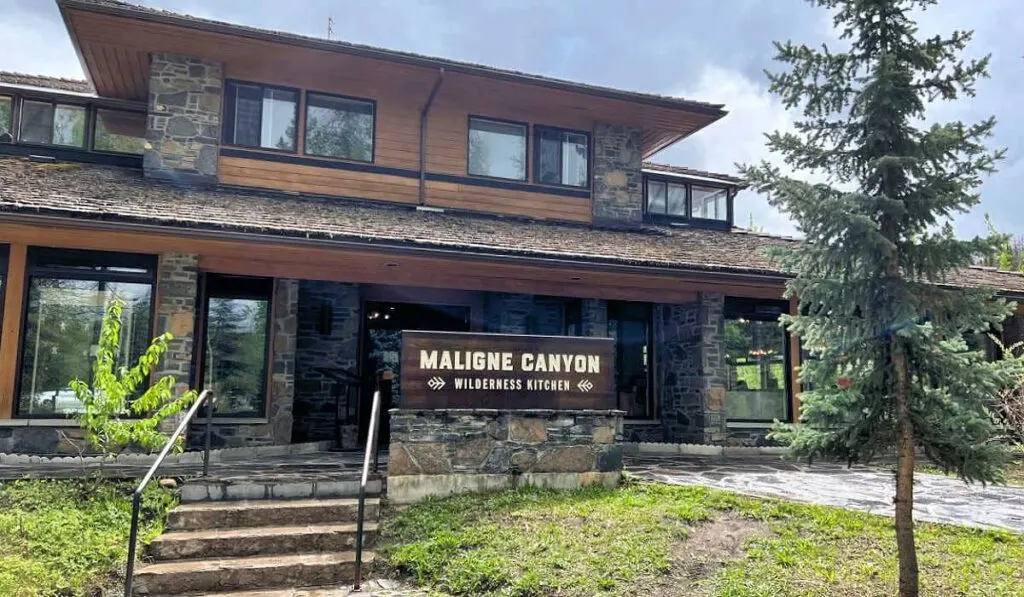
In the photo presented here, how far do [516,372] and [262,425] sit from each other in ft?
14.6

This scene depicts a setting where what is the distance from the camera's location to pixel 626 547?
5.27 metres

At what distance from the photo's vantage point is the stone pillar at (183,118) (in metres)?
10.1

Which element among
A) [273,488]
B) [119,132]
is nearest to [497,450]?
[273,488]

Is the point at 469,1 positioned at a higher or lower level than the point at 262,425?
higher

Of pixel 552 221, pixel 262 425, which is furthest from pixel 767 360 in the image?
pixel 262 425

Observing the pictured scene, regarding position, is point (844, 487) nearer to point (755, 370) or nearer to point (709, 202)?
point (755, 370)

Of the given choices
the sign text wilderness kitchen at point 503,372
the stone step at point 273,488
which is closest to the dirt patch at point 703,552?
the sign text wilderness kitchen at point 503,372

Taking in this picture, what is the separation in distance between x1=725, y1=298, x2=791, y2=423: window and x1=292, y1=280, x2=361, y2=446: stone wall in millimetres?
6155

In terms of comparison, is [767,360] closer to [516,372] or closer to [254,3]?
[516,372]

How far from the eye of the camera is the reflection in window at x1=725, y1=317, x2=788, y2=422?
1157cm

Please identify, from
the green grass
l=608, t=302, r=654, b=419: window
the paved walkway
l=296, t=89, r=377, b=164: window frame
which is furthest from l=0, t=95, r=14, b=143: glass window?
the paved walkway

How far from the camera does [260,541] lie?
18.6ft

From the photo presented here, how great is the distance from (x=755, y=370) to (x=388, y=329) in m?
6.19

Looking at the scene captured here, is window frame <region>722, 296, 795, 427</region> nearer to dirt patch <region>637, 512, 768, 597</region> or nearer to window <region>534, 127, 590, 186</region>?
window <region>534, 127, 590, 186</region>
